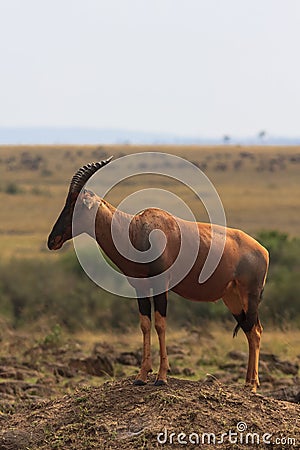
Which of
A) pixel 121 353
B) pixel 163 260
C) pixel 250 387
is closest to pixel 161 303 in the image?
pixel 163 260

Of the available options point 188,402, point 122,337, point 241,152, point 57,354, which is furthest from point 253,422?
point 241,152

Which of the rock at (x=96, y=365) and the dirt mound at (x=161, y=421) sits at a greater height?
the dirt mound at (x=161, y=421)

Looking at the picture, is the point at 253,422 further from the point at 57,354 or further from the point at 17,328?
the point at 17,328

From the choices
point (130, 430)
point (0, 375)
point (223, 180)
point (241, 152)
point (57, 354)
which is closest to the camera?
point (130, 430)

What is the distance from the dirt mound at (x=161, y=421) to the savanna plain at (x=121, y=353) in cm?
1

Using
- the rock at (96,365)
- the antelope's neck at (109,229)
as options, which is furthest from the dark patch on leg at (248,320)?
the rock at (96,365)

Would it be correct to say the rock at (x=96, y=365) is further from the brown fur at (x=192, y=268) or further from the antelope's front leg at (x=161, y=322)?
the antelope's front leg at (x=161, y=322)

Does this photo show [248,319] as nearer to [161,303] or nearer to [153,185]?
[161,303]

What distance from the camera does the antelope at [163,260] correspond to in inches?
374

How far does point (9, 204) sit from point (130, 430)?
40416 millimetres

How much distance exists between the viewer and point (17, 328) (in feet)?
73.0

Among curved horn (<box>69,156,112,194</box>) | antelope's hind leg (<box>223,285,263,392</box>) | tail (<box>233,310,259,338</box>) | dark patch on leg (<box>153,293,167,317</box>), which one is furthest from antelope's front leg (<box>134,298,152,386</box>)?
curved horn (<box>69,156,112,194</box>)

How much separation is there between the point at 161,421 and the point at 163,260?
1.45 meters

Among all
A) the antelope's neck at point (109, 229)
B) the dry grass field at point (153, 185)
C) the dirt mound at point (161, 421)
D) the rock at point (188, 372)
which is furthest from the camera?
the dry grass field at point (153, 185)
